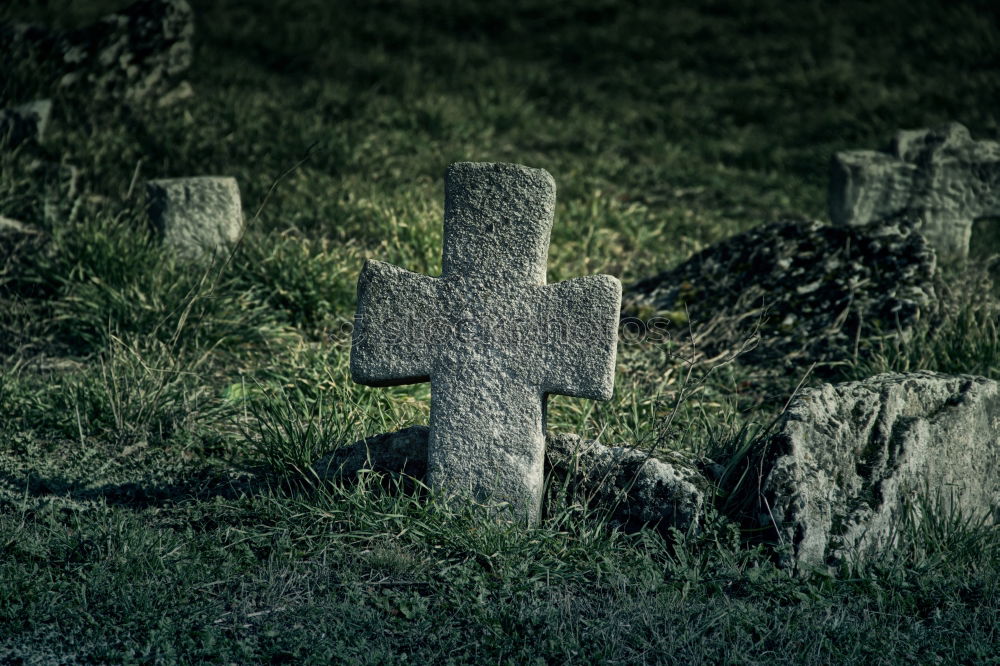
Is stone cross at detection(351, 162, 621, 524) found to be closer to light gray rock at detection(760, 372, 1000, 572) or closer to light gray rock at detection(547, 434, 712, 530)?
light gray rock at detection(547, 434, 712, 530)

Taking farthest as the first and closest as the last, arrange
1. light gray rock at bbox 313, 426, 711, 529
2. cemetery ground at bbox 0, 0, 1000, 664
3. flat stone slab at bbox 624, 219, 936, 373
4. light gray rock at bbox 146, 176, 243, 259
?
light gray rock at bbox 146, 176, 243, 259 < flat stone slab at bbox 624, 219, 936, 373 < light gray rock at bbox 313, 426, 711, 529 < cemetery ground at bbox 0, 0, 1000, 664

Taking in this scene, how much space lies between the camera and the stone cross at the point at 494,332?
353cm

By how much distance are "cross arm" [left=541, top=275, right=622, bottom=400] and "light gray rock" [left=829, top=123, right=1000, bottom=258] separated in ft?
15.3

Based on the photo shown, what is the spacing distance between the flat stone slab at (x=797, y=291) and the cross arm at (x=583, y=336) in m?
2.02

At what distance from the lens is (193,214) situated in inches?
255

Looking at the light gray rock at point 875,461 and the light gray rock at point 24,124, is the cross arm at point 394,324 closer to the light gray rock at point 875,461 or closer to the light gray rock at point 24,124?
the light gray rock at point 875,461

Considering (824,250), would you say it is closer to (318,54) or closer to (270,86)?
(270,86)

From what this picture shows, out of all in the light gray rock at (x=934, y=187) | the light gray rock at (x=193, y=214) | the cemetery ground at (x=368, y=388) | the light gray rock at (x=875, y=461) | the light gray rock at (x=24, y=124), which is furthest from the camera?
the light gray rock at (x=24, y=124)

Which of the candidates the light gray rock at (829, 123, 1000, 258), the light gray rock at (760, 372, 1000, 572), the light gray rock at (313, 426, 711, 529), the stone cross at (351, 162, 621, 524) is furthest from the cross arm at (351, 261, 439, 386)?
the light gray rock at (829, 123, 1000, 258)

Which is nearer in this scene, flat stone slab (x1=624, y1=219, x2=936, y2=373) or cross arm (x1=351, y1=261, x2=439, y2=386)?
cross arm (x1=351, y1=261, x2=439, y2=386)

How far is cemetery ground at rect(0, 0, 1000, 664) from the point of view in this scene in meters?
3.11

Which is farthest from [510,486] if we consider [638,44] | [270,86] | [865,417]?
[638,44]

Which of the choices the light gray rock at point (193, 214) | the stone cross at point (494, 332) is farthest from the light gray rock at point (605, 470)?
the light gray rock at point (193, 214)

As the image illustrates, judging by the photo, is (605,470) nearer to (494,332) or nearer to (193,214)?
(494,332)
